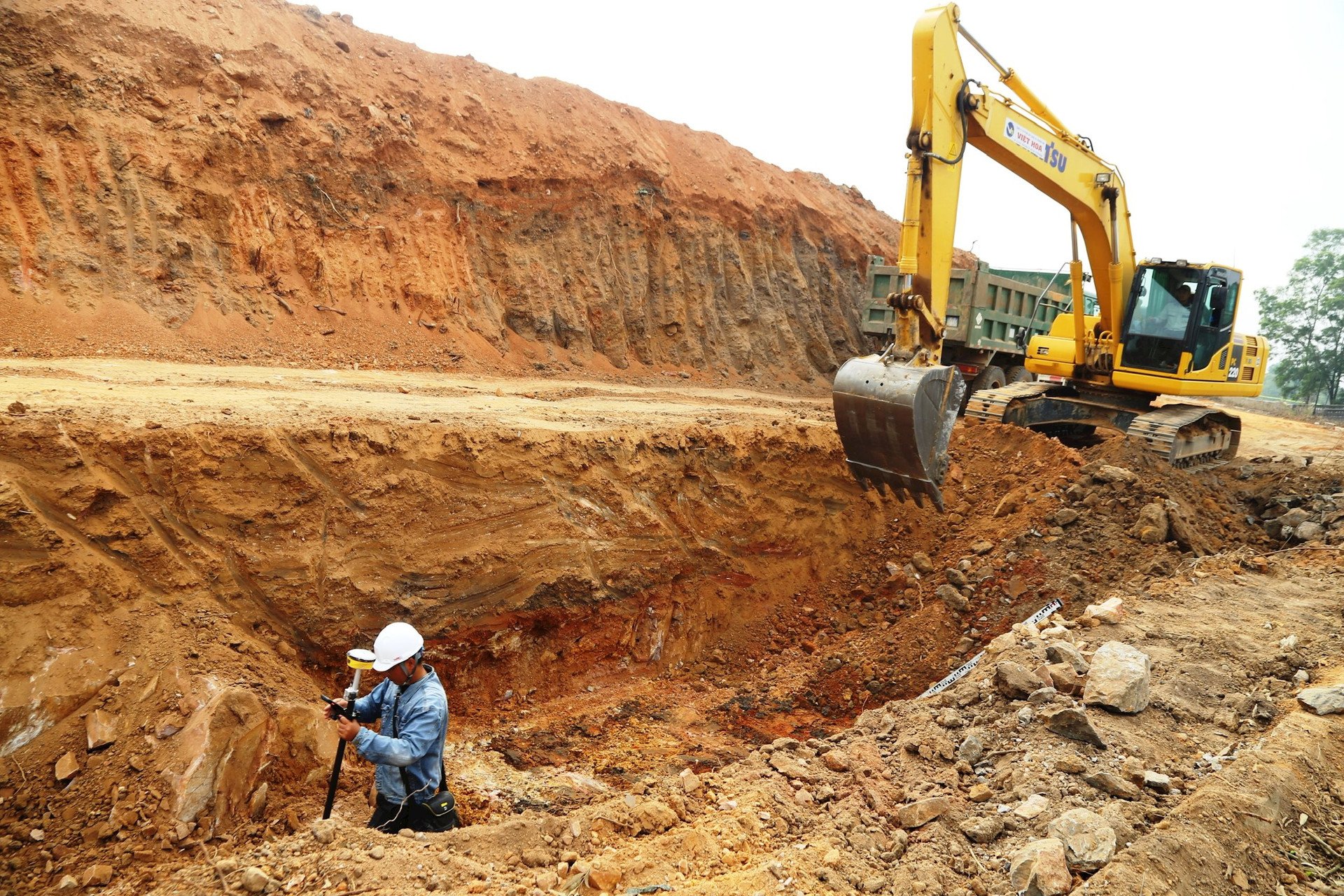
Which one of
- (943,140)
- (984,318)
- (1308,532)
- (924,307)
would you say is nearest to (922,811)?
(924,307)

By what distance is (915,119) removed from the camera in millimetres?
6840

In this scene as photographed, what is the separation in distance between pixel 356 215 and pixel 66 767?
34.6 feet

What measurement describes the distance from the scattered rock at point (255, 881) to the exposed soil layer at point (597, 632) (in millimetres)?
59

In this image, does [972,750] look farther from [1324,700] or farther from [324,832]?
[324,832]

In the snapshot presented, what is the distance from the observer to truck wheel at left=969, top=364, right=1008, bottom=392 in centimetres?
1472

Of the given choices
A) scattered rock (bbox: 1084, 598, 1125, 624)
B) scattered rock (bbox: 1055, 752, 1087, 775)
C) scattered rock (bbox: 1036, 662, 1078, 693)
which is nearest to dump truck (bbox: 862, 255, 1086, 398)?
scattered rock (bbox: 1084, 598, 1125, 624)

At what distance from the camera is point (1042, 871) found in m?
3.54

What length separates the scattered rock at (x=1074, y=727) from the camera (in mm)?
4590

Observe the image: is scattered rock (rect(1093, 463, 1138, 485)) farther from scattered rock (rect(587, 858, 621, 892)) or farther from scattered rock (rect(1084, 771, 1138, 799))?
scattered rock (rect(587, 858, 621, 892))

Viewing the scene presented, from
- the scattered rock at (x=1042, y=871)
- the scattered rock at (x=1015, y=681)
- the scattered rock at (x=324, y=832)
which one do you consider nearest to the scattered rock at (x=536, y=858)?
the scattered rock at (x=324, y=832)

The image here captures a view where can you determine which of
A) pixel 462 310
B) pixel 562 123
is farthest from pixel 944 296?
pixel 562 123

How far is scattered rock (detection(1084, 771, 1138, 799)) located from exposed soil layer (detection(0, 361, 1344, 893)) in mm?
82

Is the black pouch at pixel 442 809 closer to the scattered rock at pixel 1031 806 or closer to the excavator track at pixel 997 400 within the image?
the scattered rock at pixel 1031 806

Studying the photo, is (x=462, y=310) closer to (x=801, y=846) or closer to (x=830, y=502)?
(x=830, y=502)
